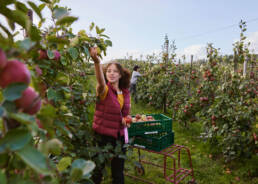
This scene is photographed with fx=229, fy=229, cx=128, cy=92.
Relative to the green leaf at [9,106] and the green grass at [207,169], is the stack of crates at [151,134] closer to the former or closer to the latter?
the green grass at [207,169]

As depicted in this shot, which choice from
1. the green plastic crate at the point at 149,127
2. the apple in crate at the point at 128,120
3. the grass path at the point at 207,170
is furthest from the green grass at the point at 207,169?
the apple in crate at the point at 128,120

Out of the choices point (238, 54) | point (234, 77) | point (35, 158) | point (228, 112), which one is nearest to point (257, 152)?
point (228, 112)

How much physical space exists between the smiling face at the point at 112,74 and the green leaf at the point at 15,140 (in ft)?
6.36

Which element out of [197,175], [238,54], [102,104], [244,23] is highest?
[244,23]

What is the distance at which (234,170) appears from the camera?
312 cm

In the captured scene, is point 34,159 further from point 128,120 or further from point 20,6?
point 128,120

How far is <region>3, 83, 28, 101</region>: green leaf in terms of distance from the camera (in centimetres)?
33

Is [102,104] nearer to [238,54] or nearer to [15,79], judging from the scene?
[15,79]

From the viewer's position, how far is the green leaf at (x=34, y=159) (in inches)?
11.9

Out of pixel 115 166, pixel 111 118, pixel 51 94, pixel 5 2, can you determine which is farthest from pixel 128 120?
pixel 5 2

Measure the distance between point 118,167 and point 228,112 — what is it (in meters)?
1.90

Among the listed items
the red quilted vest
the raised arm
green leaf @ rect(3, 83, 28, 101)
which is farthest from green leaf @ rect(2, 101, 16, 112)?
Answer: the red quilted vest

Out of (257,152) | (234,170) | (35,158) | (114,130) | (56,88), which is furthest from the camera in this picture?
(234,170)

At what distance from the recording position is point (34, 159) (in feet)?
1.02
